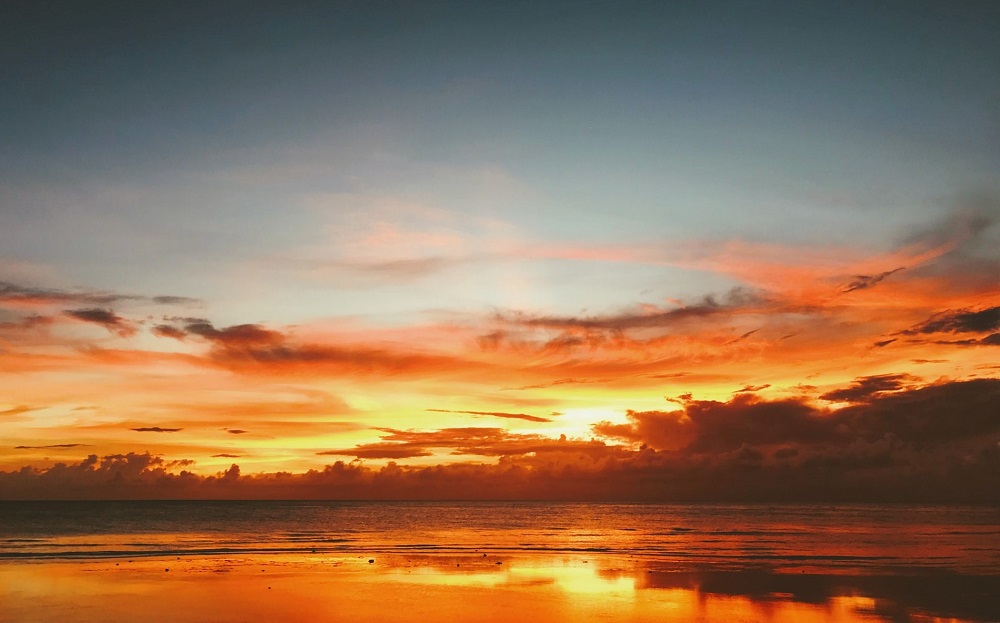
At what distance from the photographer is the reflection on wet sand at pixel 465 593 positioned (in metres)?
29.1

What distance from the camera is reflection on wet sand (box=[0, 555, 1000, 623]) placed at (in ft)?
95.3

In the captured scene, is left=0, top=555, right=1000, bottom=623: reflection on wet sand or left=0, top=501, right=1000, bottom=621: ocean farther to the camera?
left=0, top=501, right=1000, bottom=621: ocean

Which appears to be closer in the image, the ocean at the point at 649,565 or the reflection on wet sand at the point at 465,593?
the reflection on wet sand at the point at 465,593

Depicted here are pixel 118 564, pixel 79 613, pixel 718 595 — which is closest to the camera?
pixel 79 613

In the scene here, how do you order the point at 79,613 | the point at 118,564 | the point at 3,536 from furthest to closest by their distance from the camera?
1. the point at 3,536
2. the point at 118,564
3. the point at 79,613

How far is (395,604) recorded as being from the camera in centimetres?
3114

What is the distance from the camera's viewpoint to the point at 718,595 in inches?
1352

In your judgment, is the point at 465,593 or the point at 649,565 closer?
the point at 465,593

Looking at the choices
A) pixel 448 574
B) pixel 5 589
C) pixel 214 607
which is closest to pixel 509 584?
pixel 448 574

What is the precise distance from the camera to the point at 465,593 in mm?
34250

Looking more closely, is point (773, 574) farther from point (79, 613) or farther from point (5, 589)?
point (5, 589)

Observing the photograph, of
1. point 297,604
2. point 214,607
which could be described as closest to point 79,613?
point 214,607

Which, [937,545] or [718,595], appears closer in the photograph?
[718,595]

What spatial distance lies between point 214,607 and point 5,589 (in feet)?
42.4
